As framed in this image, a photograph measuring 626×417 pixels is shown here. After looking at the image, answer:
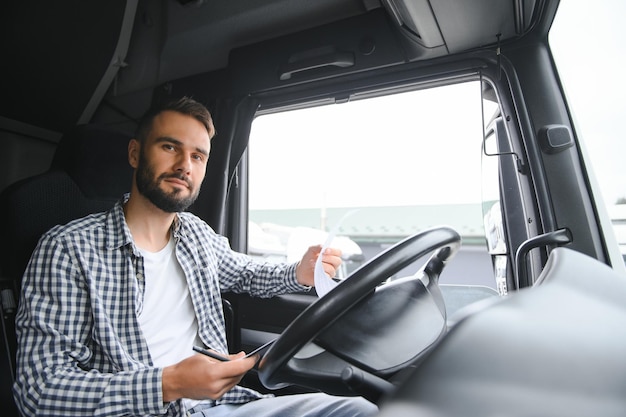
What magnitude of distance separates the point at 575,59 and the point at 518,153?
38 cm

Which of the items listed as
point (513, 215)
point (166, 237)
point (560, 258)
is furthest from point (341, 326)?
point (513, 215)

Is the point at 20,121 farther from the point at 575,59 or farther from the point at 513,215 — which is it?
the point at 575,59

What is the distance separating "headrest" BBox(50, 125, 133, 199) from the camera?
126 cm

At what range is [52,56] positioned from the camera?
1997 millimetres

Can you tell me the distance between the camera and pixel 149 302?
115cm

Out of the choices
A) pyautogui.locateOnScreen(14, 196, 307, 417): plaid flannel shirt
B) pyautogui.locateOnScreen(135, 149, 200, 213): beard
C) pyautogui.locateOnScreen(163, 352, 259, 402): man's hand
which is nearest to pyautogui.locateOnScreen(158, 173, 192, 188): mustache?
pyautogui.locateOnScreen(135, 149, 200, 213): beard

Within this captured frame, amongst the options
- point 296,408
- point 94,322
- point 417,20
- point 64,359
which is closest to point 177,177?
point 94,322

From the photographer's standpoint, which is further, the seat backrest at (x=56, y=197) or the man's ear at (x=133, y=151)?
the man's ear at (x=133, y=151)

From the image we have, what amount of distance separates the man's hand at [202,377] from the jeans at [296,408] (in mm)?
258

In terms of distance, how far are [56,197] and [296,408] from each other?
103 cm

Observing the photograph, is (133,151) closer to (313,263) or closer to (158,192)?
(158,192)

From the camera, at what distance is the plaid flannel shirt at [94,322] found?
85cm

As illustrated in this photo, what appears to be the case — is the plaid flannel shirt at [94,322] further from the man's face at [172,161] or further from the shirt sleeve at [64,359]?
the man's face at [172,161]

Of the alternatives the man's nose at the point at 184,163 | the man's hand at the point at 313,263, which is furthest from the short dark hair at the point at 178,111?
the man's hand at the point at 313,263
